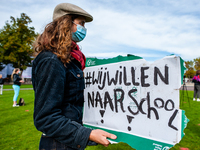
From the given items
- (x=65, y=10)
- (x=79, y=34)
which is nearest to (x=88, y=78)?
(x=79, y=34)

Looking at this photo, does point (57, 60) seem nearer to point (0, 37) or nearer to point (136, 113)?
point (136, 113)

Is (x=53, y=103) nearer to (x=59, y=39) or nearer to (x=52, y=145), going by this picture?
(x=52, y=145)

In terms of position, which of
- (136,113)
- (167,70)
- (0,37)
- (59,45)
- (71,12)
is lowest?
(136,113)

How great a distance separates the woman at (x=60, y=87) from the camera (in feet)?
3.42

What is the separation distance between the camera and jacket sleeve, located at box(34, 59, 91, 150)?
103 centimetres

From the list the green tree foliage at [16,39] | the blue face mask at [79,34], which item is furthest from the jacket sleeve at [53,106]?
the green tree foliage at [16,39]

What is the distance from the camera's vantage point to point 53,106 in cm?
104

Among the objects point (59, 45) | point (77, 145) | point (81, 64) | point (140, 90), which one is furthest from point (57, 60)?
point (140, 90)

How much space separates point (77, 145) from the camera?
43.7 inches

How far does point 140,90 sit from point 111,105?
13.3 inches

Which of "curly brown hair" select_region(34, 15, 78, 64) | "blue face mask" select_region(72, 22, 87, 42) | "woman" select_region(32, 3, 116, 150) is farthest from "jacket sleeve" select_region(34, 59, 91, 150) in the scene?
"blue face mask" select_region(72, 22, 87, 42)

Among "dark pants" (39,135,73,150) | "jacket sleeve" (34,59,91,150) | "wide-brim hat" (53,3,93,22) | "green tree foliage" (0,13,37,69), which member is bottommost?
"dark pants" (39,135,73,150)

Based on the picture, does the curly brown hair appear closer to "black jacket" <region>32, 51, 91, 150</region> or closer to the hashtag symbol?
"black jacket" <region>32, 51, 91, 150</region>

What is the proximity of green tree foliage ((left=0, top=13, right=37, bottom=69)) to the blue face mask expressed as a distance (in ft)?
102
